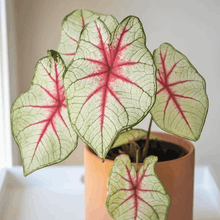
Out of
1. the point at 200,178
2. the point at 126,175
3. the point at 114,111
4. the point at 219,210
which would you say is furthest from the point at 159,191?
the point at 200,178

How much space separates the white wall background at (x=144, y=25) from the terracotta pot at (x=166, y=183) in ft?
2.97

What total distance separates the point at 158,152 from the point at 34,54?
1007 millimetres

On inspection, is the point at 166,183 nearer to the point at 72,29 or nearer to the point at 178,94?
the point at 178,94

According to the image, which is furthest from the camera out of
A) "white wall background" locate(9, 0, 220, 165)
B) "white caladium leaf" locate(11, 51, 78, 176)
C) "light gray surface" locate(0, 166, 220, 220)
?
"white wall background" locate(9, 0, 220, 165)

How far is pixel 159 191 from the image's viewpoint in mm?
504

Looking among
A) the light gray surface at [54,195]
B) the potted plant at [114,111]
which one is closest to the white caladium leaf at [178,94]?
the potted plant at [114,111]

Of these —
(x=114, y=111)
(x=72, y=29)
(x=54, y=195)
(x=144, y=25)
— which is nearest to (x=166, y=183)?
(x=114, y=111)

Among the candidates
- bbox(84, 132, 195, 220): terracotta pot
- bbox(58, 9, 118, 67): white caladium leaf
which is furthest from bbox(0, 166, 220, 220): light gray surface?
bbox(58, 9, 118, 67): white caladium leaf

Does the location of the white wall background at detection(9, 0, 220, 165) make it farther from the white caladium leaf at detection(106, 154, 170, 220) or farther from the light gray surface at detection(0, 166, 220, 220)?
the white caladium leaf at detection(106, 154, 170, 220)

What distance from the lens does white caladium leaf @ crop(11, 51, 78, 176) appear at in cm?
55

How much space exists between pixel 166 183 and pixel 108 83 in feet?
0.85

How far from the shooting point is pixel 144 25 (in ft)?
4.79

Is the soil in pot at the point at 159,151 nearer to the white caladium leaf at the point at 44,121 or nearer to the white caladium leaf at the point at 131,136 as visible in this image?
the white caladium leaf at the point at 131,136

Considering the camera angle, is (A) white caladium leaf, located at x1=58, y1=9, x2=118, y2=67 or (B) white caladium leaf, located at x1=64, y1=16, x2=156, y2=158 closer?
(B) white caladium leaf, located at x1=64, y1=16, x2=156, y2=158
